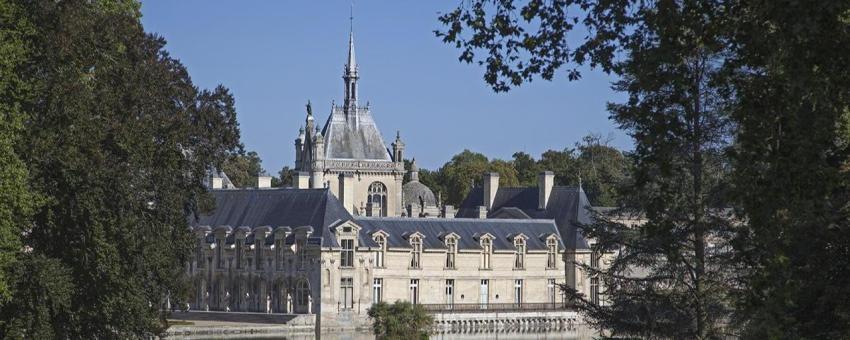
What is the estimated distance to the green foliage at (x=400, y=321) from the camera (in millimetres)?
47062

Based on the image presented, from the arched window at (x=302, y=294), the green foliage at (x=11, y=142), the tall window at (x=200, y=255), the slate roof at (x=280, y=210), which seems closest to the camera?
the green foliage at (x=11, y=142)

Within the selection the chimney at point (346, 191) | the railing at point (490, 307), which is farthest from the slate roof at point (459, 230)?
the chimney at point (346, 191)

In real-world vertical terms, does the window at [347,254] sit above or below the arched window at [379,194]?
below

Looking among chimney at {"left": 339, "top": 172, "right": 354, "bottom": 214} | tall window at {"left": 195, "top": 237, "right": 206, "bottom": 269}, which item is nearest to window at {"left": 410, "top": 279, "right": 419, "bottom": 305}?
chimney at {"left": 339, "top": 172, "right": 354, "bottom": 214}

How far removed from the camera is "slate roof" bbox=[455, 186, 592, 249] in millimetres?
70562

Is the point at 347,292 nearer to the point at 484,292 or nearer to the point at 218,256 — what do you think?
the point at 218,256

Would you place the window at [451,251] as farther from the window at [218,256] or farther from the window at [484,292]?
the window at [218,256]

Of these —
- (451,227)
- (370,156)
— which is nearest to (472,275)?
(451,227)

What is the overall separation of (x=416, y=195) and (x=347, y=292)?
3058 cm

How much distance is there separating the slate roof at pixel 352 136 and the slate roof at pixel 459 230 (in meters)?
18.1

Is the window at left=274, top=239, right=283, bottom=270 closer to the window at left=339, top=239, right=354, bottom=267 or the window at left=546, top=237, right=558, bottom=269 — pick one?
the window at left=339, top=239, right=354, bottom=267

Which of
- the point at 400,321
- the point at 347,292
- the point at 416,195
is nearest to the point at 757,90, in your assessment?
the point at 400,321

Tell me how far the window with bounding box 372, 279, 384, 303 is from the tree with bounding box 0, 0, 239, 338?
35.8 m

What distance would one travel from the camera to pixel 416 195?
9275cm
